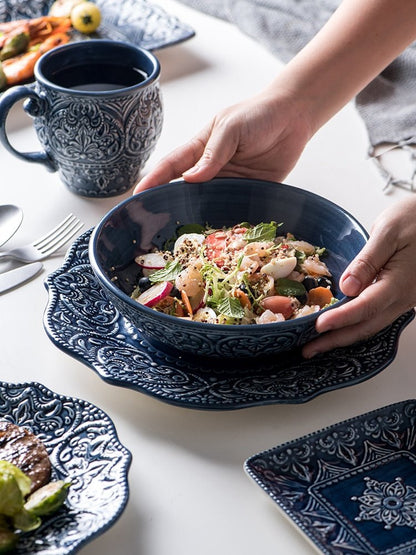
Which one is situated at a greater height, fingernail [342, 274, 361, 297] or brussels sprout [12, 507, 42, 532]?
fingernail [342, 274, 361, 297]

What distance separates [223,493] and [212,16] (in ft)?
6.10

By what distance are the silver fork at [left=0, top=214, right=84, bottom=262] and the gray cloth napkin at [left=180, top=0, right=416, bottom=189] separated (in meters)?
0.71

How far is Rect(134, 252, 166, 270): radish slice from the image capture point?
1.34 m

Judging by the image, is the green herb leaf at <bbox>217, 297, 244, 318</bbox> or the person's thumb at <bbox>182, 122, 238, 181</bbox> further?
the person's thumb at <bbox>182, 122, 238, 181</bbox>

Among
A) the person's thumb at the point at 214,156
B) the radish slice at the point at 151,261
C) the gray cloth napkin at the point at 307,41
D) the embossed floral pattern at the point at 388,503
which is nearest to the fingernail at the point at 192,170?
the person's thumb at the point at 214,156

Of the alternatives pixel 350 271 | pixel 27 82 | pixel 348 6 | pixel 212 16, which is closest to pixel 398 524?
pixel 350 271

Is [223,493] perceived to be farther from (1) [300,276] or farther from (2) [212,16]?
(2) [212,16]

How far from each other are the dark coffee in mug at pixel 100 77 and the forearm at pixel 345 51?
1.02ft

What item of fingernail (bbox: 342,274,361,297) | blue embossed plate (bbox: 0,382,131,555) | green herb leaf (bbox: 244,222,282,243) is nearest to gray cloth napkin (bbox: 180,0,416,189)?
green herb leaf (bbox: 244,222,282,243)

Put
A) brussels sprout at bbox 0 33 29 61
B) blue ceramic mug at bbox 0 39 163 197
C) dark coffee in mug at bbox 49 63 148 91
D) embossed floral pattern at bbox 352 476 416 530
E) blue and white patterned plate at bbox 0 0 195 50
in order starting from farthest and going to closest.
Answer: blue and white patterned plate at bbox 0 0 195 50 < brussels sprout at bbox 0 33 29 61 < dark coffee in mug at bbox 49 63 148 91 < blue ceramic mug at bbox 0 39 163 197 < embossed floral pattern at bbox 352 476 416 530

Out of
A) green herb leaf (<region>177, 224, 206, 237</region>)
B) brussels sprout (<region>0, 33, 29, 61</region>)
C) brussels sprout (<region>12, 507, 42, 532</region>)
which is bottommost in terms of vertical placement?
brussels sprout (<region>0, 33, 29, 61</region>)

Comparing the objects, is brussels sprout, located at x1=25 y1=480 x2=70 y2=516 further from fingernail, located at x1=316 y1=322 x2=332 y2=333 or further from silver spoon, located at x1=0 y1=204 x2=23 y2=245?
silver spoon, located at x1=0 y1=204 x2=23 y2=245

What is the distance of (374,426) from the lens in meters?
1.06

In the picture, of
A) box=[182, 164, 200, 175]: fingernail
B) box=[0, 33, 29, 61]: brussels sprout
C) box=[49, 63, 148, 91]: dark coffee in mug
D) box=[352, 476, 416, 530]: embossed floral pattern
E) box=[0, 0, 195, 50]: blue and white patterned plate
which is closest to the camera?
box=[352, 476, 416, 530]: embossed floral pattern
